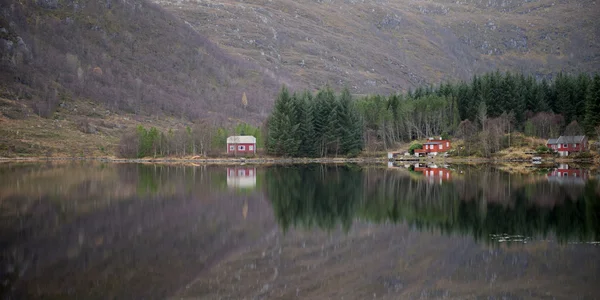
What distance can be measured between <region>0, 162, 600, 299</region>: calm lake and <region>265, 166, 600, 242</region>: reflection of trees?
0.11 metres

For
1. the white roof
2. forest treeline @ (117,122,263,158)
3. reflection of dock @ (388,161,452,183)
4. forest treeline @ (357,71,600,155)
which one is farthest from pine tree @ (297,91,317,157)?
reflection of dock @ (388,161,452,183)

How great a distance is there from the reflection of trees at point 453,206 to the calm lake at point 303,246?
0.11 meters

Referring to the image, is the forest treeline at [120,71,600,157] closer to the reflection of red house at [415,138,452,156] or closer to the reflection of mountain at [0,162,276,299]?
the reflection of red house at [415,138,452,156]

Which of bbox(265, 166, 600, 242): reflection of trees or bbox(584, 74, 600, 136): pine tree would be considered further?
bbox(584, 74, 600, 136): pine tree

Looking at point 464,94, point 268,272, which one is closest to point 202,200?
point 268,272

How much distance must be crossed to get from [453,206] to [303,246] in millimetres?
14009

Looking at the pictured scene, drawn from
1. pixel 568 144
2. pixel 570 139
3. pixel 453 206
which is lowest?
pixel 453 206

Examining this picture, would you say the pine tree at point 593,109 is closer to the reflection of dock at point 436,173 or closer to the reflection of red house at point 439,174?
the reflection of dock at point 436,173

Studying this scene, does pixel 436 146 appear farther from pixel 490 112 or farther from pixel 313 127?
pixel 313 127

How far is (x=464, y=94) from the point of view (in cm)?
12275

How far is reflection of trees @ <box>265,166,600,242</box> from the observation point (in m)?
28.2

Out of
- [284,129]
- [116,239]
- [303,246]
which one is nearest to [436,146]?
[284,129]

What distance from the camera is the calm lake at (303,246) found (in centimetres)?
1881

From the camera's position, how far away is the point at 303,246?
25297 mm
